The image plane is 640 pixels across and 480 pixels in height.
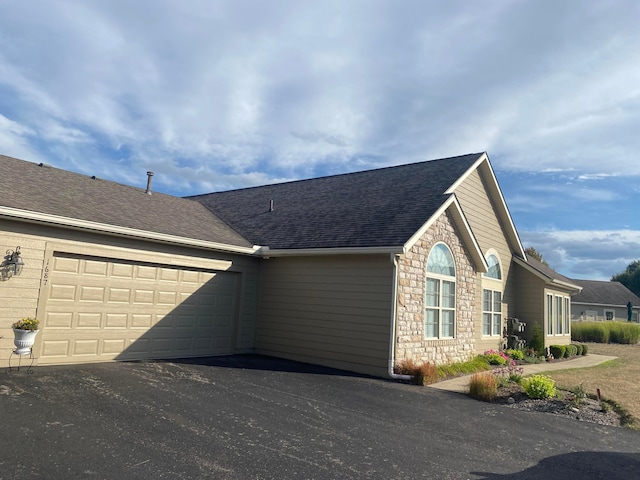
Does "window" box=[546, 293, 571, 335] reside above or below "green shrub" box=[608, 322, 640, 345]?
above

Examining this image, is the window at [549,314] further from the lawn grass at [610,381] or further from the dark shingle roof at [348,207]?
the dark shingle roof at [348,207]

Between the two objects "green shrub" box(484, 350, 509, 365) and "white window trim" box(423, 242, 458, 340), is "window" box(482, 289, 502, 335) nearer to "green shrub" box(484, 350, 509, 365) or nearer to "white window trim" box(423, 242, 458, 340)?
"green shrub" box(484, 350, 509, 365)

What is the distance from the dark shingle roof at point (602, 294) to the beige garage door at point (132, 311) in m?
42.3

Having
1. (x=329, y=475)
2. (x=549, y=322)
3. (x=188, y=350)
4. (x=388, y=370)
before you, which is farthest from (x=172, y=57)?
(x=549, y=322)

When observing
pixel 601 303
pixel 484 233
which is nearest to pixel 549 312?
pixel 484 233

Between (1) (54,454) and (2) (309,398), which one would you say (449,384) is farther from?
(1) (54,454)

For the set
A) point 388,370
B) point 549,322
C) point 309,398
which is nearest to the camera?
point 309,398

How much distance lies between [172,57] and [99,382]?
26.1 feet

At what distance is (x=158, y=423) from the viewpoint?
6.21 meters

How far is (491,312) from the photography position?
657 inches

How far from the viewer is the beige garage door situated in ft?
32.1

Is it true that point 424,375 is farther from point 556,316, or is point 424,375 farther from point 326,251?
point 556,316

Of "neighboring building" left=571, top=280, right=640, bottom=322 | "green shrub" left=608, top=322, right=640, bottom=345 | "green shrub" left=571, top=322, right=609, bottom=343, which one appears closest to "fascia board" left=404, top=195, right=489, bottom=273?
"green shrub" left=571, top=322, right=609, bottom=343

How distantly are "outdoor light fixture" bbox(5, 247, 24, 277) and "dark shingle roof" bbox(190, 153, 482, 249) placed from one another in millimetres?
6307
